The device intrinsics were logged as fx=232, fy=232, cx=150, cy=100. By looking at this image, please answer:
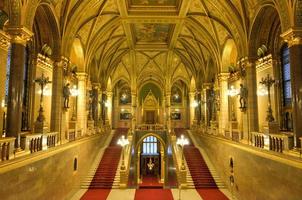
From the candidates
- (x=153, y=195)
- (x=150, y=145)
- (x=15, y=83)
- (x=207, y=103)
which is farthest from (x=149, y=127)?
(x=15, y=83)

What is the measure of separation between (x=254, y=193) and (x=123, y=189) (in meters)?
7.45

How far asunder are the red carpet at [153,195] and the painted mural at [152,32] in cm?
1227

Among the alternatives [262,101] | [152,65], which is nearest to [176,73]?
[152,65]

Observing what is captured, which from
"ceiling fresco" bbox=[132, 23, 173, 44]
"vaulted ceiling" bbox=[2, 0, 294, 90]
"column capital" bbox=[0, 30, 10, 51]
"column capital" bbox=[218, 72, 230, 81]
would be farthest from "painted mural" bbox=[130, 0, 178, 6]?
"column capital" bbox=[0, 30, 10, 51]

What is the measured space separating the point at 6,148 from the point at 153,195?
27.6 ft

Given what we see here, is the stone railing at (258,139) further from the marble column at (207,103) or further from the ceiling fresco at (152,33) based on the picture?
the ceiling fresco at (152,33)

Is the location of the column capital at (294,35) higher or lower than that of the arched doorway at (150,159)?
higher

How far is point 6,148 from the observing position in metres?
7.32

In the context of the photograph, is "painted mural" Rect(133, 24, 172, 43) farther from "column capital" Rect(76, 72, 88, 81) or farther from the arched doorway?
the arched doorway

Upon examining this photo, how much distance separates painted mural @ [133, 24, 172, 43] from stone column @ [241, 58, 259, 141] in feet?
26.8

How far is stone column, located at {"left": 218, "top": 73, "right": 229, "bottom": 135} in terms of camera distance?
17.2 meters

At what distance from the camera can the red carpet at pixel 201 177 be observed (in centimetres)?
1283

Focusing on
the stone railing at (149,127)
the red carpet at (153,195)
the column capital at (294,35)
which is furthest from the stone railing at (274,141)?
the stone railing at (149,127)

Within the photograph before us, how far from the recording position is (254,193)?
32.3 feet
